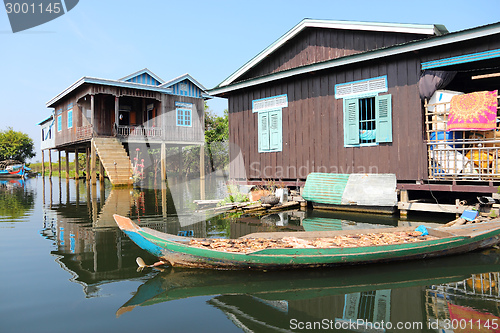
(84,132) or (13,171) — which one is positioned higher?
(84,132)

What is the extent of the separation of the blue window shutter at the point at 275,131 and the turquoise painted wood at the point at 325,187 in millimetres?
1949

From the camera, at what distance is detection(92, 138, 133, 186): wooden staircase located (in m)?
19.4

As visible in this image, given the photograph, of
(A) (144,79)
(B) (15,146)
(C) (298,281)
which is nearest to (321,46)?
(C) (298,281)

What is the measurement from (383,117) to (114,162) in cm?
1490

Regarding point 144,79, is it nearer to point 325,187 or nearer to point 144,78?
A: point 144,78

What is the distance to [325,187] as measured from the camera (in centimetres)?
1121

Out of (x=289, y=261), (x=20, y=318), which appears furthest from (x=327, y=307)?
(x=20, y=318)

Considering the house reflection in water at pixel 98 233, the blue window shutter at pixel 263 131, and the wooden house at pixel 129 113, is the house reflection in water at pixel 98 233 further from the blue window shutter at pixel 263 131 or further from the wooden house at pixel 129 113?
the wooden house at pixel 129 113

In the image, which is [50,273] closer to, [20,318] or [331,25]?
[20,318]

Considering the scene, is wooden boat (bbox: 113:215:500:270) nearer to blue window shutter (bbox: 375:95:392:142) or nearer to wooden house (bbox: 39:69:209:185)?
blue window shutter (bbox: 375:95:392:142)

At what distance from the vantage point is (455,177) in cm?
882

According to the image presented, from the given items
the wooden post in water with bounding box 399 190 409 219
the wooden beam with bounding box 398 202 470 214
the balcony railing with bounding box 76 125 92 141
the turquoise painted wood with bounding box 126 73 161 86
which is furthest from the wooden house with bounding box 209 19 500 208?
the turquoise painted wood with bounding box 126 73 161 86

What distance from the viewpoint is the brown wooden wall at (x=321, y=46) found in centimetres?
1080

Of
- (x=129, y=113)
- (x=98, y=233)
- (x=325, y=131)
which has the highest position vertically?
(x=129, y=113)
